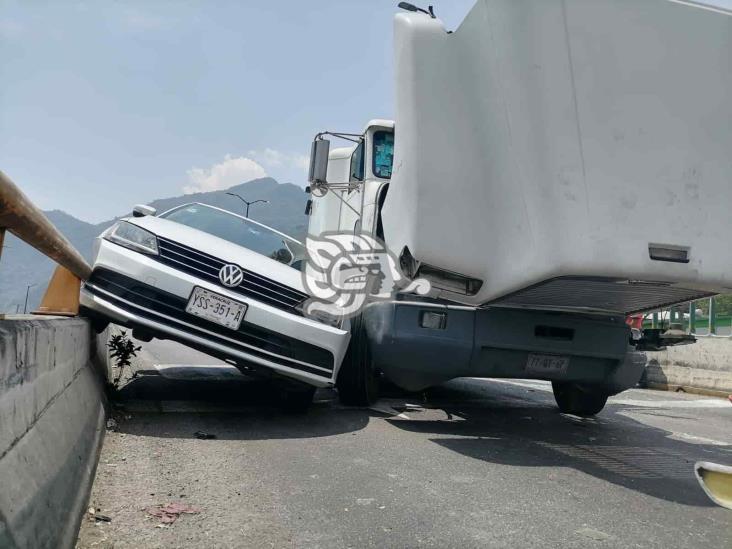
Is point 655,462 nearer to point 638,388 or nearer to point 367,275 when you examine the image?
point 367,275

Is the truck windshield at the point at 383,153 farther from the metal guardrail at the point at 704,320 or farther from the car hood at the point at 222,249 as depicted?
the metal guardrail at the point at 704,320

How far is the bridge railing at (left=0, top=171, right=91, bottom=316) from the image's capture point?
2014mm

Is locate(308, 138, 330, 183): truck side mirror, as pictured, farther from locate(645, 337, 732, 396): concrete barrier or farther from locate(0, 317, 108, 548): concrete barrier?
locate(645, 337, 732, 396): concrete barrier

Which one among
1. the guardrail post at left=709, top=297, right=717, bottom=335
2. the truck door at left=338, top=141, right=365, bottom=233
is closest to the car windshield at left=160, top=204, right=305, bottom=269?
the truck door at left=338, top=141, right=365, bottom=233

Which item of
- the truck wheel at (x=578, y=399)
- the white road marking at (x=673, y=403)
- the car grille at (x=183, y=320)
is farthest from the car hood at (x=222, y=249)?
the white road marking at (x=673, y=403)

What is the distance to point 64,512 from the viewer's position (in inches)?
84.9

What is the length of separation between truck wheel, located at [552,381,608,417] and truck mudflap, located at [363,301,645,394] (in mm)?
983

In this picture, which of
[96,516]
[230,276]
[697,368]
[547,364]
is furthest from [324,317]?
[697,368]

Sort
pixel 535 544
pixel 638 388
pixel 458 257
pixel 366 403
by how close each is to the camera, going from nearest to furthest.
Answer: pixel 535 544, pixel 458 257, pixel 366 403, pixel 638 388

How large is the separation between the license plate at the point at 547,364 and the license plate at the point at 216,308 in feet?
7.45

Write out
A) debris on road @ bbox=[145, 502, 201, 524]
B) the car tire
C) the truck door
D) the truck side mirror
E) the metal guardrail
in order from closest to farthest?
debris on road @ bbox=[145, 502, 201, 524] < the car tire < the truck side mirror < the truck door < the metal guardrail

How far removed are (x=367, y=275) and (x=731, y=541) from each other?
10.7 feet

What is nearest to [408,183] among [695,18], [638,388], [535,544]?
[695,18]

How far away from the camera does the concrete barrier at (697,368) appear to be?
9398 millimetres
